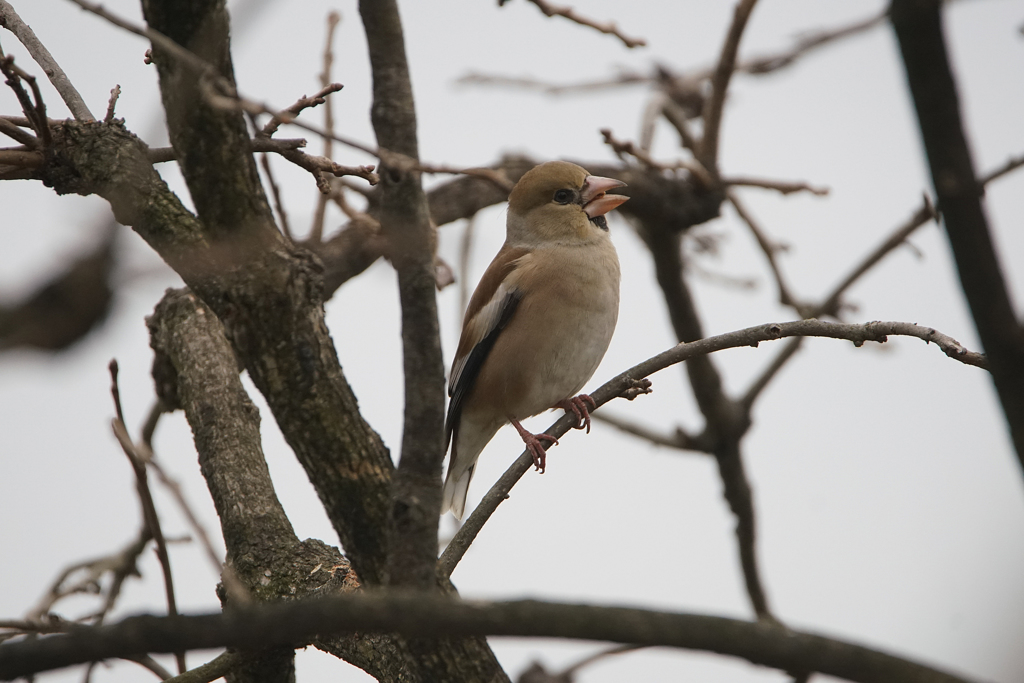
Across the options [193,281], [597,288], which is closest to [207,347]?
[193,281]

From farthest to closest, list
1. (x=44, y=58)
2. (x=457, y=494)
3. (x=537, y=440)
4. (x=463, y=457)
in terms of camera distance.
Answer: (x=457, y=494) → (x=463, y=457) → (x=537, y=440) → (x=44, y=58)

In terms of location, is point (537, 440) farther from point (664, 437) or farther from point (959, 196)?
point (959, 196)

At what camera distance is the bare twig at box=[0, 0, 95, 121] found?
3.17 m

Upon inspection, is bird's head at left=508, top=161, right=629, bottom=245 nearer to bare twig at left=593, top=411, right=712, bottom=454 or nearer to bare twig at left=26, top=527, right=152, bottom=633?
bare twig at left=593, top=411, right=712, bottom=454

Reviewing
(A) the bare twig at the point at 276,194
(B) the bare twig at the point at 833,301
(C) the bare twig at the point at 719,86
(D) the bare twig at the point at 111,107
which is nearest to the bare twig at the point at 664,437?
(B) the bare twig at the point at 833,301

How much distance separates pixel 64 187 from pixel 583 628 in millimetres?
2353

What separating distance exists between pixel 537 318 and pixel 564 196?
97 cm

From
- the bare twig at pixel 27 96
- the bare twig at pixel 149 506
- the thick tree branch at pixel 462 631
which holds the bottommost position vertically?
the thick tree branch at pixel 462 631

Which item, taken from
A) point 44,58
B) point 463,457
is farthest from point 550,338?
point 44,58

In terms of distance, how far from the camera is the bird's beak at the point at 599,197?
530 centimetres

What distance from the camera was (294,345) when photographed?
271cm

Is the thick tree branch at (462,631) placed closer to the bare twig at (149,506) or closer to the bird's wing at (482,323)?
the bare twig at (149,506)

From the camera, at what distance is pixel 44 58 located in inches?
126

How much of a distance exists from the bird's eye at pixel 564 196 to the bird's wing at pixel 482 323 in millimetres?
379
